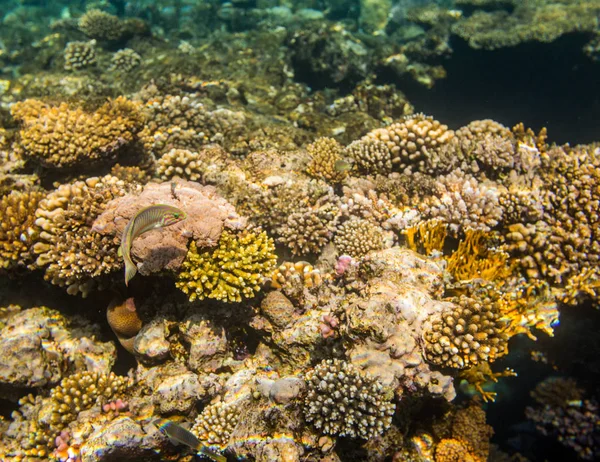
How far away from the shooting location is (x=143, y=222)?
10.6 feet

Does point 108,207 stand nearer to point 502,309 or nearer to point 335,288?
point 335,288

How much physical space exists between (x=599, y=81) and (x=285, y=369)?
1421 cm

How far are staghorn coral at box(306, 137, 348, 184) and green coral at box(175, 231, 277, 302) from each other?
2.52 m

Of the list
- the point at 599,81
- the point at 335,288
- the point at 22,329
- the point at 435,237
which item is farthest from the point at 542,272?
the point at 599,81

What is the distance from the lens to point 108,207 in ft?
15.6

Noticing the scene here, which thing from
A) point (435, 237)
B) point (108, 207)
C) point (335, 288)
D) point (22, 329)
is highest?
point (108, 207)

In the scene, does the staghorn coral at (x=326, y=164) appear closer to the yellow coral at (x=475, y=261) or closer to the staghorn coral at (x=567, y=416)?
the yellow coral at (x=475, y=261)

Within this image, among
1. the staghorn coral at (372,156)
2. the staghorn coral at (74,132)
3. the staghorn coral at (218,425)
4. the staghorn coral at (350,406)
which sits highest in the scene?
the staghorn coral at (74,132)

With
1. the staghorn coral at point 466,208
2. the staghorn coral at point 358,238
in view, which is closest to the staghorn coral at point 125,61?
the staghorn coral at point 358,238

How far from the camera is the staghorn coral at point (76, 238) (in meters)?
4.53

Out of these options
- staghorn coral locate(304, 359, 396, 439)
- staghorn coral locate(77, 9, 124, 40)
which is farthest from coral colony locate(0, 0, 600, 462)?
staghorn coral locate(77, 9, 124, 40)

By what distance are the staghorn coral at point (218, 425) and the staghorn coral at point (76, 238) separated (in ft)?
7.58

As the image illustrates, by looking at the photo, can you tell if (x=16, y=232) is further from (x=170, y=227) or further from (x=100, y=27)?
(x=100, y=27)

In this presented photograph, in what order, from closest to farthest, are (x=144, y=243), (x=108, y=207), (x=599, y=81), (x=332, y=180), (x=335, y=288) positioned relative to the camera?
1. (x=144, y=243)
2. (x=108, y=207)
3. (x=335, y=288)
4. (x=332, y=180)
5. (x=599, y=81)
